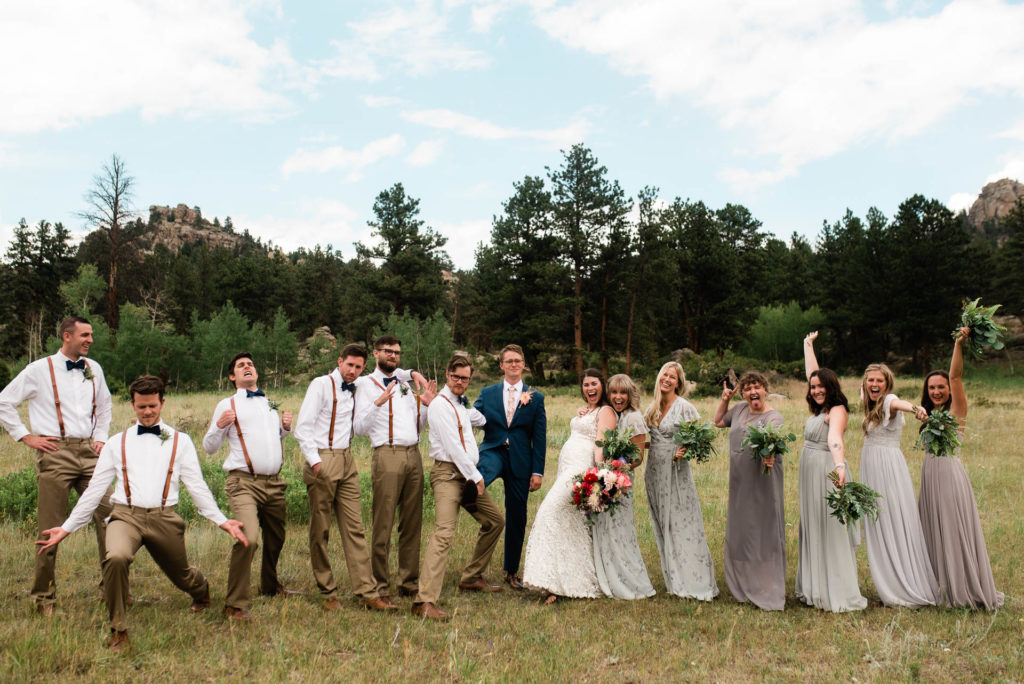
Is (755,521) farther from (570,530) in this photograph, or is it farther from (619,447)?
(570,530)

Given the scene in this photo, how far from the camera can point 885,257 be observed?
172 ft

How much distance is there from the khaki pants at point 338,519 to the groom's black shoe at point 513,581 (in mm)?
1755

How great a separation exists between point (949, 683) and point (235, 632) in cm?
567

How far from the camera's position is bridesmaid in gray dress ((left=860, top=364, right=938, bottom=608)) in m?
6.61

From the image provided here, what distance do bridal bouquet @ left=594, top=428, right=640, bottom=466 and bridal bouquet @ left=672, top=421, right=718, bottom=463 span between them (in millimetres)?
471

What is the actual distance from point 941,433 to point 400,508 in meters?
5.59

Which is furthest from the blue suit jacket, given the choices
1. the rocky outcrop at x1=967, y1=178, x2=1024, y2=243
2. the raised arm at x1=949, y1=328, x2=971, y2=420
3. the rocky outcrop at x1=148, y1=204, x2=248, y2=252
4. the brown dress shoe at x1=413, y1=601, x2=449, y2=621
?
the rocky outcrop at x1=148, y1=204, x2=248, y2=252

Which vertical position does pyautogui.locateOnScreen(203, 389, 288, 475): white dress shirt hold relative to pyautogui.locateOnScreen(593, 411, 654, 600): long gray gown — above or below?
above

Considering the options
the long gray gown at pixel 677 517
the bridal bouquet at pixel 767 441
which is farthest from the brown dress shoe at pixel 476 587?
the bridal bouquet at pixel 767 441

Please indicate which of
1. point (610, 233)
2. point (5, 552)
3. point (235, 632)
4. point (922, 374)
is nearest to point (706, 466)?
point (235, 632)

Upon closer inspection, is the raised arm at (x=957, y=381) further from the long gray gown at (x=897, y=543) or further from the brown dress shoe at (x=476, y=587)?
the brown dress shoe at (x=476, y=587)

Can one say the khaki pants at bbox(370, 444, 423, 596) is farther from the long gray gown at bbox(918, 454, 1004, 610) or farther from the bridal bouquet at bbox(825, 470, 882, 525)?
the long gray gown at bbox(918, 454, 1004, 610)

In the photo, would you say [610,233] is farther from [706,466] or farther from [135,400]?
[135,400]

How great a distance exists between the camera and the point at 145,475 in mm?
5219
